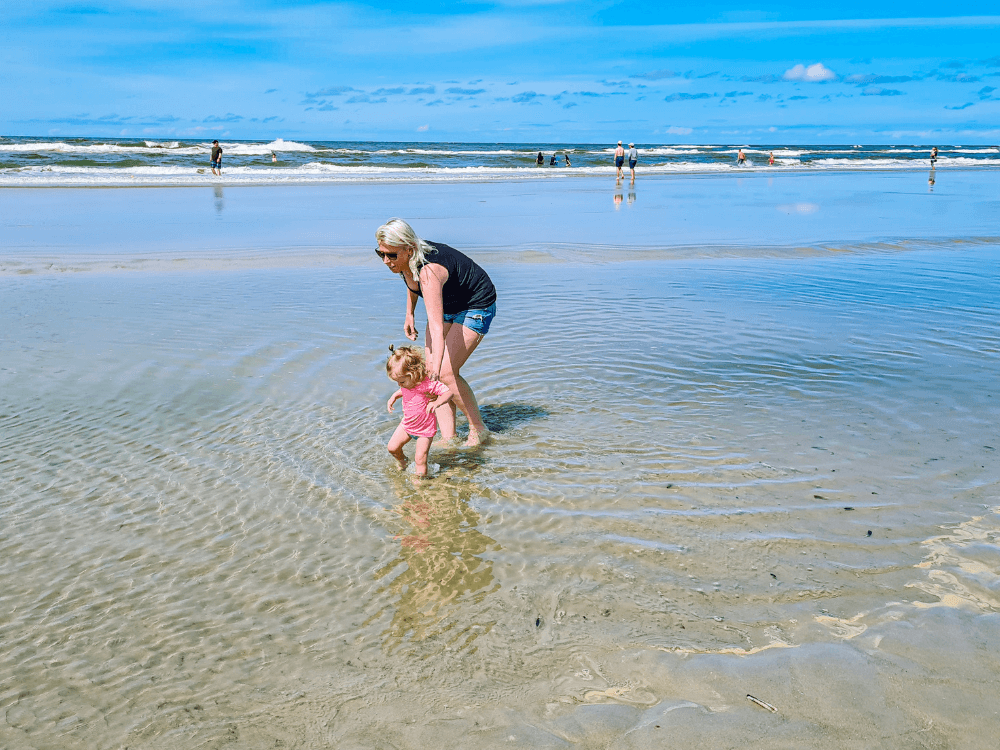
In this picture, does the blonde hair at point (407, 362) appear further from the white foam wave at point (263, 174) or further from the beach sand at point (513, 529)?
the white foam wave at point (263, 174)

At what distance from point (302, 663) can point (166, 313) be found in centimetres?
746

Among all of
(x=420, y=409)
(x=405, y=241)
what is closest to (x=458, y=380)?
(x=420, y=409)

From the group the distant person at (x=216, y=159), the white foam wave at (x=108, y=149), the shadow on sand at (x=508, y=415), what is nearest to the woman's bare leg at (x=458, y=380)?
the shadow on sand at (x=508, y=415)

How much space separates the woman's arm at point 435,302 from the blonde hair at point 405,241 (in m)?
0.07

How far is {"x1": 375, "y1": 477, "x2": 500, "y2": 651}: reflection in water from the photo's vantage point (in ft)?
11.8

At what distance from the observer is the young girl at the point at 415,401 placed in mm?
5211

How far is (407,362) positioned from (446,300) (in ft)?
2.09

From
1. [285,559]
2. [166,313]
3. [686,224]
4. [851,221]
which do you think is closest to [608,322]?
[166,313]

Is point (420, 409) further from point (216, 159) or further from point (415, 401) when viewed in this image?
point (216, 159)

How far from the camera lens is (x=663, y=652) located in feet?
→ 10.9

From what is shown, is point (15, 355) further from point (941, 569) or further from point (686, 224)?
point (686, 224)

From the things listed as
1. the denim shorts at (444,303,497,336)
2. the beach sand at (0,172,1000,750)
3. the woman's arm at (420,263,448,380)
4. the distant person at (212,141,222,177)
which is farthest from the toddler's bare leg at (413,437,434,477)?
the distant person at (212,141,222,177)

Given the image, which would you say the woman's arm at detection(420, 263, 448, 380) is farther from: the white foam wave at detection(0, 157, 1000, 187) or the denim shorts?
the white foam wave at detection(0, 157, 1000, 187)

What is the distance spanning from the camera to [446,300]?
558 centimetres
